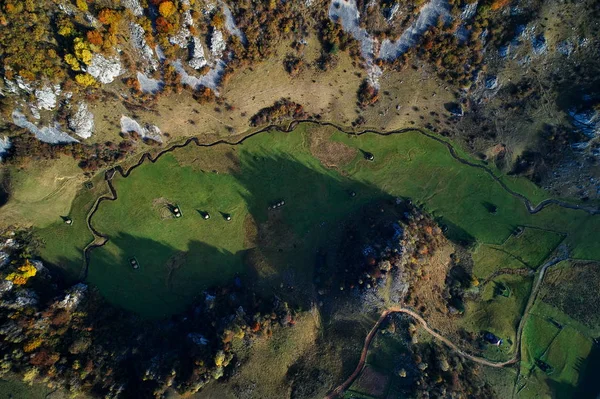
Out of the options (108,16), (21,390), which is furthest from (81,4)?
(21,390)

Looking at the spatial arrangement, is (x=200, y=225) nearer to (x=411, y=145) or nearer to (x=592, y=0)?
(x=411, y=145)

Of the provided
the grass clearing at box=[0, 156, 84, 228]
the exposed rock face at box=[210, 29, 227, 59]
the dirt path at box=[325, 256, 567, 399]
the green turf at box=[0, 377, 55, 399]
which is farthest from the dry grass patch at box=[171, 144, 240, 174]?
the green turf at box=[0, 377, 55, 399]

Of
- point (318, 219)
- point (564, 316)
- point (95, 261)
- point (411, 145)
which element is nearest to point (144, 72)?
point (95, 261)

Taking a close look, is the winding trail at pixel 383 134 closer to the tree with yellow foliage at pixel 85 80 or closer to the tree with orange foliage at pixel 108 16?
the tree with yellow foliage at pixel 85 80

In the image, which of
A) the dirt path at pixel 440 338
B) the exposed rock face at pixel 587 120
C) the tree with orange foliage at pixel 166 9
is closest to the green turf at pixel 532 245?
the dirt path at pixel 440 338

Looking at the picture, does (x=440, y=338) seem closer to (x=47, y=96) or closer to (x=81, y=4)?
(x=47, y=96)
